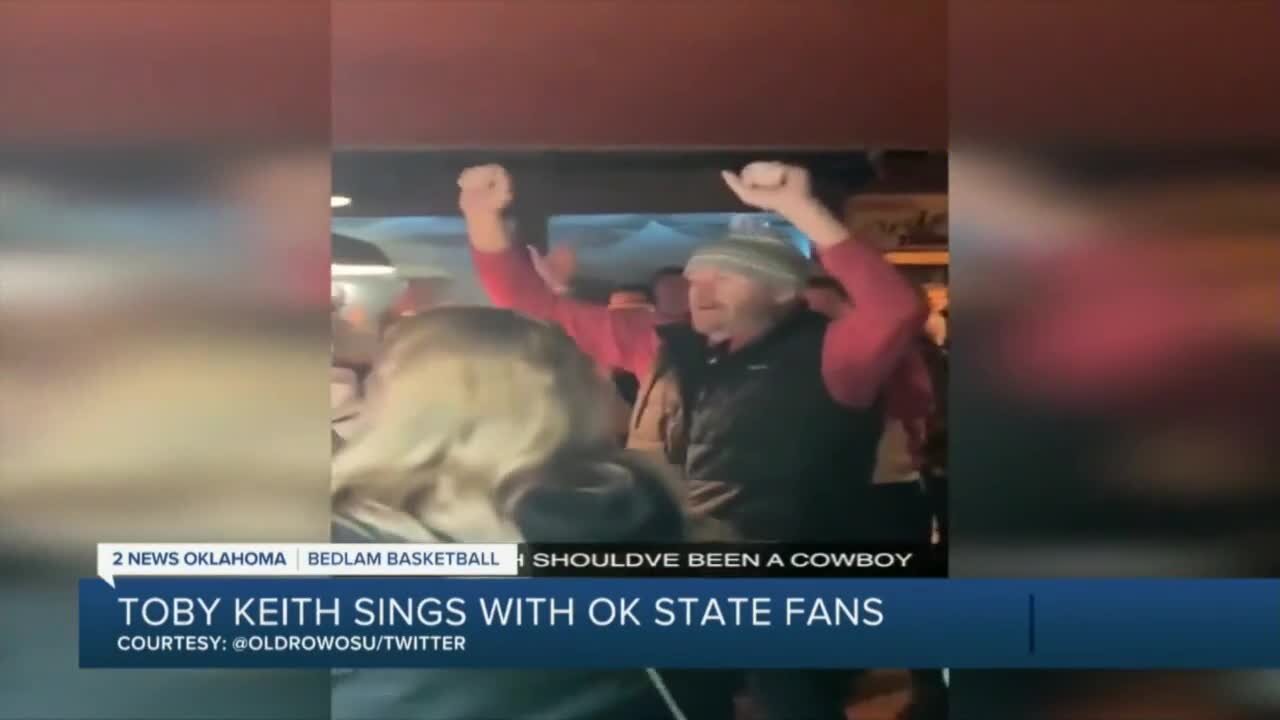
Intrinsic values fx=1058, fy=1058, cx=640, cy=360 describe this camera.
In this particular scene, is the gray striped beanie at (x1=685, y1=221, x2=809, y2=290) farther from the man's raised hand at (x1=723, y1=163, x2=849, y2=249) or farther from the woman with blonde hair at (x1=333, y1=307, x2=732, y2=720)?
the woman with blonde hair at (x1=333, y1=307, x2=732, y2=720)

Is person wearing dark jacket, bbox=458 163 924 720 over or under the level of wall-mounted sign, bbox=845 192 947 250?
under

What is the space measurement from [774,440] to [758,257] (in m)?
0.22

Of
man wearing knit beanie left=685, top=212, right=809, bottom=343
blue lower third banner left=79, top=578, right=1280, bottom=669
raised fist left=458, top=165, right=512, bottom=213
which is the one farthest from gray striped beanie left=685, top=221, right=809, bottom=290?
blue lower third banner left=79, top=578, right=1280, bottom=669

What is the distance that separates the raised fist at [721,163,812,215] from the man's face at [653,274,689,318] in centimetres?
12

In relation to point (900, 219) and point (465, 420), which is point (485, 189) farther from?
point (900, 219)

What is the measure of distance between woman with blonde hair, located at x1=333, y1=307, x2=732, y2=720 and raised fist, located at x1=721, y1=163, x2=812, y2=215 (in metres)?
0.27

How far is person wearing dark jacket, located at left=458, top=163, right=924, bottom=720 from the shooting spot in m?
1.25

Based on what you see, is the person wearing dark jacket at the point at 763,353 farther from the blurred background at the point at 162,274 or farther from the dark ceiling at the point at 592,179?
the blurred background at the point at 162,274

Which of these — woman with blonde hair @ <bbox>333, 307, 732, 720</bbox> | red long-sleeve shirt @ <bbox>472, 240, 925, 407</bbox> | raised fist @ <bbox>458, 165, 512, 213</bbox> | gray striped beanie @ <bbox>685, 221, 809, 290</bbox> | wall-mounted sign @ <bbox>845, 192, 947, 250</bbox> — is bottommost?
woman with blonde hair @ <bbox>333, 307, 732, 720</bbox>

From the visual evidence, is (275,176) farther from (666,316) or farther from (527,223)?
(666,316)

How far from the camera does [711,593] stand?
1263mm

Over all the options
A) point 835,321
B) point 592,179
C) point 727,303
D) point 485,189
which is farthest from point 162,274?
point 835,321

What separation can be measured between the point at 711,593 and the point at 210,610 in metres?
0.60

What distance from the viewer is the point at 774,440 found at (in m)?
1.26
